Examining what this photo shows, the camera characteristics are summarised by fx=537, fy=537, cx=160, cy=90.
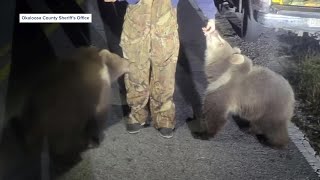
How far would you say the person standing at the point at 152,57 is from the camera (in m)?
4.06

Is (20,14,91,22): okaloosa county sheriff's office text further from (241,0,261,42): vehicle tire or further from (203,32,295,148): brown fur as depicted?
(241,0,261,42): vehicle tire

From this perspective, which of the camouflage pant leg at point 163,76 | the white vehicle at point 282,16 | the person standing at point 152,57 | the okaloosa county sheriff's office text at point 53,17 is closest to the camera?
the okaloosa county sheriff's office text at point 53,17

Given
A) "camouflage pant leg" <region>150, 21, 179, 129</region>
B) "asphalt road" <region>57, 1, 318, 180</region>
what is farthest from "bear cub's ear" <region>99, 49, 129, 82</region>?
"asphalt road" <region>57, 1, 318, 180</region>

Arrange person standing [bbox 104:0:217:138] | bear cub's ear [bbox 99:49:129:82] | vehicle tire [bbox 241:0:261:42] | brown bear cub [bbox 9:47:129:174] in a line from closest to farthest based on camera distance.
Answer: brown bear cub [bbox 9:47:129:174], bear cub's ear [bbox 99:49:129:82], person standing [bbox 104:0:217:138], vehicle tire [bbox 241:0:261:42]

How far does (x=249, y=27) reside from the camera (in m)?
6.82

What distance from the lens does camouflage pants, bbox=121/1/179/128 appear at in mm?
4094

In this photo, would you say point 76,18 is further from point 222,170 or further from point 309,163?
point 309,163

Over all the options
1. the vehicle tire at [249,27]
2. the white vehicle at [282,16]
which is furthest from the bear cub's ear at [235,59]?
the vehicle tire at [249,27]

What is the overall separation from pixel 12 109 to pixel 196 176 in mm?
1456

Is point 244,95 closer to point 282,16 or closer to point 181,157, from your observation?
point 181,157

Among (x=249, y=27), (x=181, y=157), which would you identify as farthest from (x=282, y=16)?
(x=181, y=157)

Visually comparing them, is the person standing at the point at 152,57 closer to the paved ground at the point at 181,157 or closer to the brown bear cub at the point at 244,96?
the paved ground at the point at 181,157

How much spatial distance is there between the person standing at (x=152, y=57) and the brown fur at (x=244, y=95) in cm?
28

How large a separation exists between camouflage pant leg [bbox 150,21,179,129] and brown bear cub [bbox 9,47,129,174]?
33 centimetres
